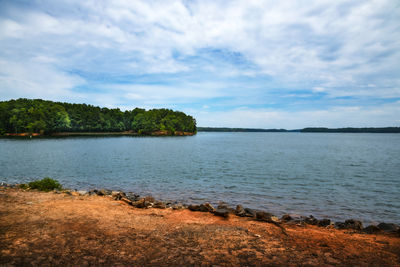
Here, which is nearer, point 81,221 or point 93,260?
point 93,260

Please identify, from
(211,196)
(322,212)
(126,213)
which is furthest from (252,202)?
(126,213)

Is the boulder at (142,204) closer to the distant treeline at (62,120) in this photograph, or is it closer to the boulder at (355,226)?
the boulder at (355,226)

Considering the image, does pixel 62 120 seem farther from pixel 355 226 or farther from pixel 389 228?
pixel 389 228

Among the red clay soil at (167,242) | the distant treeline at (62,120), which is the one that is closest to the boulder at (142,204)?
the red clay soil at (167,242)

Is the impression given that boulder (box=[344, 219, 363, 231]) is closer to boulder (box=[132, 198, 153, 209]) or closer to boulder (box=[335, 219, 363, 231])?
boulder (box=[335, 219, 363, 231])

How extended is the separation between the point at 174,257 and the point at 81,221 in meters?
5.99

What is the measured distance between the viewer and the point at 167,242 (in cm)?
903

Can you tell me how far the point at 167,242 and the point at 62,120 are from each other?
158m

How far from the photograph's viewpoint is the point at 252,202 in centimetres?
1845

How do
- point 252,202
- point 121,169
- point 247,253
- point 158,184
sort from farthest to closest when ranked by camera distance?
point 121,169, point 158,184, point 252,202, point 247,253

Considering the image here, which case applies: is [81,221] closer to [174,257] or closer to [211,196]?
[174,257]

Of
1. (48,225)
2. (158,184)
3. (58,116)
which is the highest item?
(58,116)

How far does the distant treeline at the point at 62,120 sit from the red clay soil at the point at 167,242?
146 metres

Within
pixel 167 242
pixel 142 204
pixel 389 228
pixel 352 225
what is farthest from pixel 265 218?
pixel 142 204
